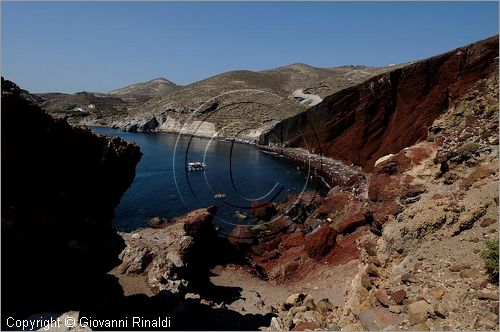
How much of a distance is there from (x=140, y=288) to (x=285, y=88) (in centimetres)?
13791

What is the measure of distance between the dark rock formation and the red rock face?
31499mm

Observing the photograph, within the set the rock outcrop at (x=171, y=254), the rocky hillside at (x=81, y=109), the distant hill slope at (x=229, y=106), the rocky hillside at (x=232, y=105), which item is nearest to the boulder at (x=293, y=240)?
the rock outcrop at (x=171, y=254)

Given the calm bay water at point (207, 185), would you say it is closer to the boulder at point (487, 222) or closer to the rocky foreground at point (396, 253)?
the rocky foreground at point (396, 253)

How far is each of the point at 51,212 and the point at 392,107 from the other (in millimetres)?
53854

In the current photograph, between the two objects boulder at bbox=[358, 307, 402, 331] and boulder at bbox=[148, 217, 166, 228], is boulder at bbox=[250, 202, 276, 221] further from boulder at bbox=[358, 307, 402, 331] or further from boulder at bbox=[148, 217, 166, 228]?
boulder at bbox=[358, 307, 402, 331]

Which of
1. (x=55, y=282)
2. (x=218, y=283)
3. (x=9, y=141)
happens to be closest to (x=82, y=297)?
(x=55, y=282)

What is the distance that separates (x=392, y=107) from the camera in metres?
59.1

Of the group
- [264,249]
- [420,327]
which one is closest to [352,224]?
[264,249]

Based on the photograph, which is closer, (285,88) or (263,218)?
(263,218)

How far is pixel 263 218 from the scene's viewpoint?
39406 millimetres

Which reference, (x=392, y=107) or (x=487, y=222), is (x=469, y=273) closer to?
(x=487, y=222)

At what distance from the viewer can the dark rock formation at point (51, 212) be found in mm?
12258

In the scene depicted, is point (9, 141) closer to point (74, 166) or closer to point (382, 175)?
point (74, 166)

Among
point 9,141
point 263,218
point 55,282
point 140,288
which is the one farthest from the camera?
point 263,218
